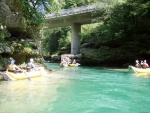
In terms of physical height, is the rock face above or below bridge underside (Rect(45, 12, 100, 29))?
below

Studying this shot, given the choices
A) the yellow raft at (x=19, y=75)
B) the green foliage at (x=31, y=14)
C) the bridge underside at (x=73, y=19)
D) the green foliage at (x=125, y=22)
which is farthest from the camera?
the bridge underside at (x=73, y=19)

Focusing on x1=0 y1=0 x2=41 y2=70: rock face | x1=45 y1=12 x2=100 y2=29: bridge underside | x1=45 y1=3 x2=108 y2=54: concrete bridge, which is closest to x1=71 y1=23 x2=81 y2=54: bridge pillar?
x1=45 y1=3 x2=108 y2=54: concrete bridge

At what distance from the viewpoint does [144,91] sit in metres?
14.3

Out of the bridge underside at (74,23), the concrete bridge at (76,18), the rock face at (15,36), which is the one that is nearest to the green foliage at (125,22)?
the concrete bridge at (76,18)

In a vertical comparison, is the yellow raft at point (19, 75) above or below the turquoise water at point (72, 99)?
above

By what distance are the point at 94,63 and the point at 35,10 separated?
1442 cm

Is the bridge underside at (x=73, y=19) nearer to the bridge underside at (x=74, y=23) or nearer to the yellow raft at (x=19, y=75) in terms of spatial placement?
the bridge underside at (x=74, y=23)

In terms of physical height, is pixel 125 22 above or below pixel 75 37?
above

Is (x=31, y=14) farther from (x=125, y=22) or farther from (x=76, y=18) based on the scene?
(x=76, y=18)

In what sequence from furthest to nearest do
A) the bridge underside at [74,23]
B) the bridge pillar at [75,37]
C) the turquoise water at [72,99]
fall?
the bridge pillar at [75,37], the bridge underside at [74,23], the turquoise water at [72,99]

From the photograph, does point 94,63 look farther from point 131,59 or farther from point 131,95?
point 131,95

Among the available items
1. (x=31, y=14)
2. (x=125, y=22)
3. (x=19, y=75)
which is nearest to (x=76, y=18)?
(x=125, y=22)

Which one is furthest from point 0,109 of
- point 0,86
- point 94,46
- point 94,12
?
point 94,46

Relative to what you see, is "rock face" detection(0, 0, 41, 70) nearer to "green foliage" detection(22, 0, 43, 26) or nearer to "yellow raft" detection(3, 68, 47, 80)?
"green foliage" detection(22, 0, 43, 26)
